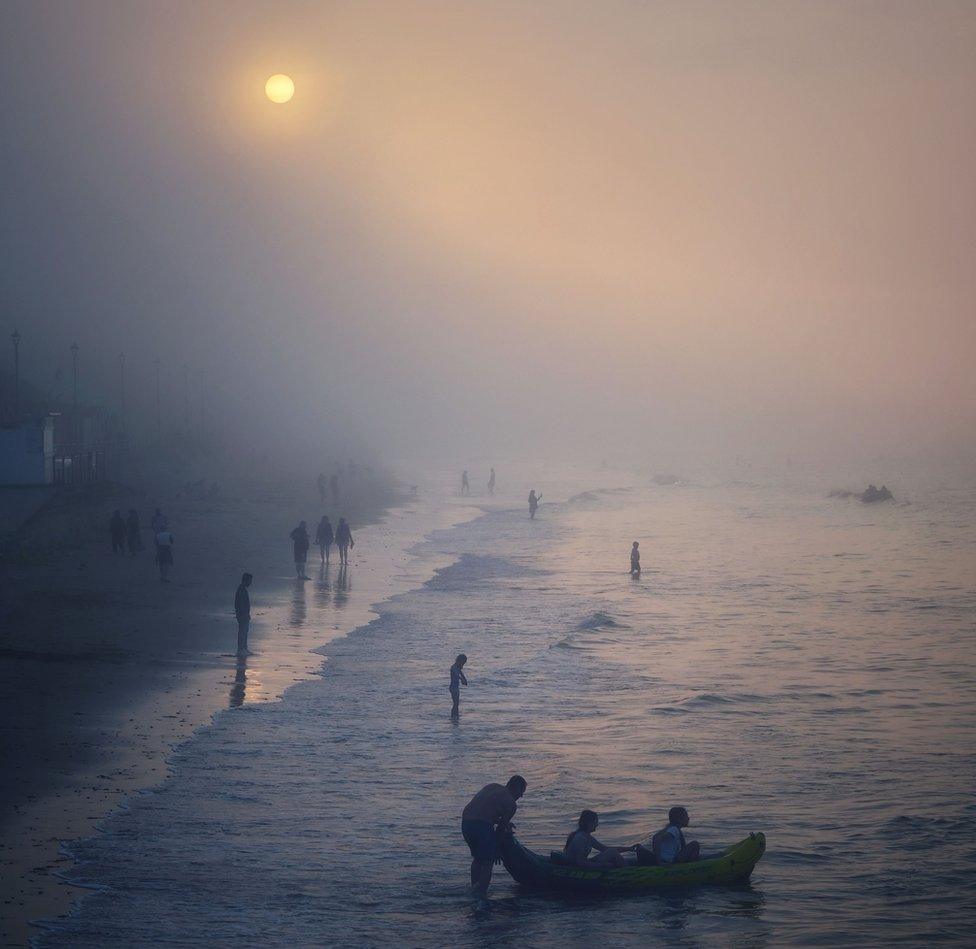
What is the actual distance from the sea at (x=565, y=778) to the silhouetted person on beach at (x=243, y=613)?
1.92 m

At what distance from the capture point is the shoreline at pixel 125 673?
1254cm

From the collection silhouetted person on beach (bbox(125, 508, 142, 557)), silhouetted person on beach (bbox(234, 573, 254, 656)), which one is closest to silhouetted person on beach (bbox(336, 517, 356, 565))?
silhouetted person on beach (bbox(125, 508, 142, 557))

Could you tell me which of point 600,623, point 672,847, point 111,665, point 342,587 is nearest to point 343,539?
point 342,587

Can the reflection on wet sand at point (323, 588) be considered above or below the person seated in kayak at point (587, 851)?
below

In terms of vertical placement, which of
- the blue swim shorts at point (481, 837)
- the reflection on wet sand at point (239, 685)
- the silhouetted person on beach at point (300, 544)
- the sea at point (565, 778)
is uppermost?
the silhouetted person on beach at point (300, 544)

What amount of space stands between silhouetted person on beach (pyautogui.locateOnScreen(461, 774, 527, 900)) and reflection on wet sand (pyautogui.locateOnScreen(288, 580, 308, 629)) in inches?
634

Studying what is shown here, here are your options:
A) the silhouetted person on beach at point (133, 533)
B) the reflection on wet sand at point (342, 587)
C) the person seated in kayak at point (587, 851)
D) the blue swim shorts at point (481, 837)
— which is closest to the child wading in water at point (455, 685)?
the person seated in kayak at point (587, 851)

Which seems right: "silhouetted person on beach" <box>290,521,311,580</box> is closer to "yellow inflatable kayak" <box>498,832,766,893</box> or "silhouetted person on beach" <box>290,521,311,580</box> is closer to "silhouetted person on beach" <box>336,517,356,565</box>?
"silhouetted person on beach" <box>336,517,356,565</box>

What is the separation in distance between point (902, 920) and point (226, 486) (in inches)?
2436

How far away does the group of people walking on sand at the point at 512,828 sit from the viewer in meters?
11.7

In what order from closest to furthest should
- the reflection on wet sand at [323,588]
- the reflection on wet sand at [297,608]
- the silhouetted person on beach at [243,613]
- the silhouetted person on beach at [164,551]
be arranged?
the silhouetted person on beach at [243,613], the reflection on wet sand at [297,608], the reflection on wet sand at [323,588], the silhouetted person on beach at [164,551]

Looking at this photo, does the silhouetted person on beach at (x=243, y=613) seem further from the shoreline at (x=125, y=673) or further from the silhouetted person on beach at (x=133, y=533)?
the silhouetted person on beach at (x=133, y=533)

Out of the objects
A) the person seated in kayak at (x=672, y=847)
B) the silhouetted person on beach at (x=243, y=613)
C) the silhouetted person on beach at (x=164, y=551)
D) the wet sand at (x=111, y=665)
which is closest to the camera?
the person seated in kayak at (x=672, y=847)

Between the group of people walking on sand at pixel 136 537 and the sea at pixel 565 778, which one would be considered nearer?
the sea at pixel 565 778
